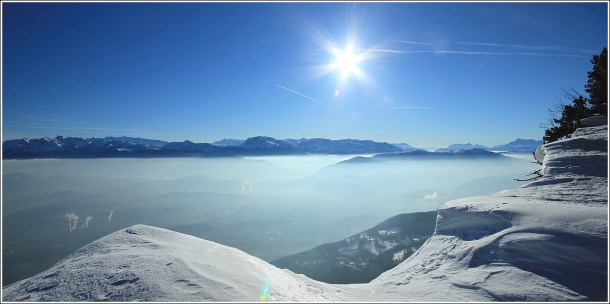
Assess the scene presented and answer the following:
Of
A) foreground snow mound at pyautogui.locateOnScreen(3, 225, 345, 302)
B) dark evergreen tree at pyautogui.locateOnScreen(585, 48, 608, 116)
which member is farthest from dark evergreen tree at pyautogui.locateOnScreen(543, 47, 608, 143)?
foreground snow mound at pyautogui.locateOnScreen(3, 225, 345, 302)

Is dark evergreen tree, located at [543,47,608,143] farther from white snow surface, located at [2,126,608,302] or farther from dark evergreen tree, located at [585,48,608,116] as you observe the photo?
white snow surface, located at [2,126,608,302]

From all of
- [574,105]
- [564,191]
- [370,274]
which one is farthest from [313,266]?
[564,191]

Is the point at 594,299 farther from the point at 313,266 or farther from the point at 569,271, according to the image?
the point at 313,266

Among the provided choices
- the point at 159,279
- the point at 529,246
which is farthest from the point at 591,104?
the point at 159,279

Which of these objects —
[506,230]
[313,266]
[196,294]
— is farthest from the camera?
[313,266]

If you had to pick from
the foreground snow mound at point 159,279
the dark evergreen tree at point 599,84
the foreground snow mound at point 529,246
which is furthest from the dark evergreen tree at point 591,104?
the foreground snow mound at point 159,279

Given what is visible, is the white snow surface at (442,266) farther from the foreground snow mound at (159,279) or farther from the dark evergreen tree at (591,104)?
the dark evergreen tree at (591,104)

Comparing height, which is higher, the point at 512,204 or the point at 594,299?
the point at 512,204
